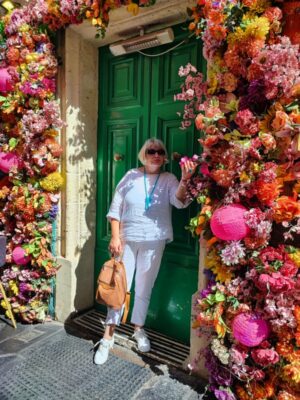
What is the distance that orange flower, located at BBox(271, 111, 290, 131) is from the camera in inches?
78.7

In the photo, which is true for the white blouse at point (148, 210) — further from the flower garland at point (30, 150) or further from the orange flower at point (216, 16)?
the orange flower at point (216, 16)

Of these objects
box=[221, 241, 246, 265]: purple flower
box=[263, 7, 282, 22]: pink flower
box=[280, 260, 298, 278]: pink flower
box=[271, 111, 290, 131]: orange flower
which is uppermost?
box=[263, 7, 282, 22]: pink flower

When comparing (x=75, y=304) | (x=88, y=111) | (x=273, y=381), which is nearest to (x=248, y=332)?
(x=273, y=381)

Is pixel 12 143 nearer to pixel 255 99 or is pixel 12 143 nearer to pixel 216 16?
pixel 216 16

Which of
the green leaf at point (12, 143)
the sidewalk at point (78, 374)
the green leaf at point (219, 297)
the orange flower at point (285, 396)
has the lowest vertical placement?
the sidewalk at point (78, 374)

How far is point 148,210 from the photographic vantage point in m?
2.96

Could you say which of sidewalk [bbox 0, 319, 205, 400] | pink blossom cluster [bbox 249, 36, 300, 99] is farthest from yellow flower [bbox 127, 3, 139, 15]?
sidewalk [bbox 0, 319, 205, 400]

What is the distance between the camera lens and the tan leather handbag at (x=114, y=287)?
284cm

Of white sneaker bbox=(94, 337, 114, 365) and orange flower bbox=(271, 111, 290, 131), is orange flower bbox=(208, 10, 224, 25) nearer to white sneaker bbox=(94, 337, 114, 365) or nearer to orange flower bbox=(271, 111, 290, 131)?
orange flower bbox=(271, 111, 290, 131)

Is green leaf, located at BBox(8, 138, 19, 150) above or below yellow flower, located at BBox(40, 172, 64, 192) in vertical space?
above

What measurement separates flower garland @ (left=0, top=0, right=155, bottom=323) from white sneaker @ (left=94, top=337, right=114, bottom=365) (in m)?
1.07

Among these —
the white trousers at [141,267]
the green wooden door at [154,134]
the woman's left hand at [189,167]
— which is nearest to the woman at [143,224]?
the white trousers at [141,267]

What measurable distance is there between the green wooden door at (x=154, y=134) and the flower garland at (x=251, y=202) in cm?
76

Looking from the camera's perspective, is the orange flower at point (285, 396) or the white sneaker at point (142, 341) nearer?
the orange flower at point (285, 396)
